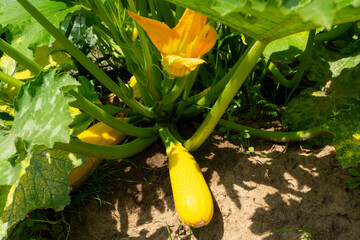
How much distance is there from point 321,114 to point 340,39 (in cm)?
47

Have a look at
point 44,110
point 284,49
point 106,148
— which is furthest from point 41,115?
point 284,49

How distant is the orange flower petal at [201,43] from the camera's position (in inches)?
49.1

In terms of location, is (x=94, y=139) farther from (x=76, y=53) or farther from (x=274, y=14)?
(x=274, y=14)

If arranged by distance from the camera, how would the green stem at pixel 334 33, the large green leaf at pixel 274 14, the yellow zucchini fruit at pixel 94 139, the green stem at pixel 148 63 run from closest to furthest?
the large green leaf at pixel 274 14 → the green stem at pixel 148 63 → the yellow zucchini fruit at pixel 94 139 → the green stem at pixel 334 33

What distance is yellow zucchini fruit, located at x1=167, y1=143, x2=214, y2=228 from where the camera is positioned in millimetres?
1293

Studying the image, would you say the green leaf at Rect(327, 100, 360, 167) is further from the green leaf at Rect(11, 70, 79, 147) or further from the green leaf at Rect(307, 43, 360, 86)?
the green leaf at Rect(11, 70, 79, 147)

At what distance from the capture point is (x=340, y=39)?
6.08 feet

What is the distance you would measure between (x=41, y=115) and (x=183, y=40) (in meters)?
0.55

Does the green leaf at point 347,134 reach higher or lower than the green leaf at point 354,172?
higher

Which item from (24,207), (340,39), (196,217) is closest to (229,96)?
(196,217)

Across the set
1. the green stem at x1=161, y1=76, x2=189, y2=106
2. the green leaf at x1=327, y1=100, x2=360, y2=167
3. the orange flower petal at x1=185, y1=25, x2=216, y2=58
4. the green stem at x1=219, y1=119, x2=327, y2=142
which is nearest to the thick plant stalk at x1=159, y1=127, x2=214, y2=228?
the green stem at x1=161, y1=76, x2=189, y2=106

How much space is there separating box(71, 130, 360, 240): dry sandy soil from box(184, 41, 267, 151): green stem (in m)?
0.23

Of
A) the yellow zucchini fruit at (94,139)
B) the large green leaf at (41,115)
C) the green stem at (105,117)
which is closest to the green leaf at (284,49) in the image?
the green stem at (105,117)

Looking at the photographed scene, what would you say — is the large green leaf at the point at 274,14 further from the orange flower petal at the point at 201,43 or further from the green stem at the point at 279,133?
the green stem at the point at 279,133
